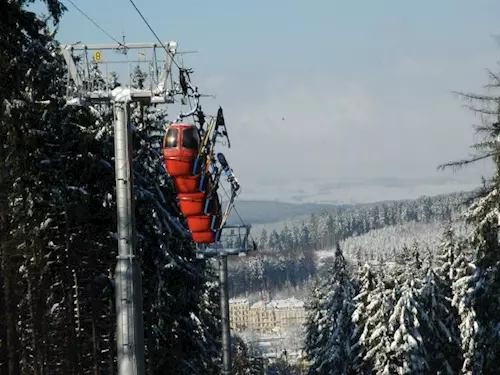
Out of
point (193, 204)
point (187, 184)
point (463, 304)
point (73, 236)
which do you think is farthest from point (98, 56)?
point (463, 304)

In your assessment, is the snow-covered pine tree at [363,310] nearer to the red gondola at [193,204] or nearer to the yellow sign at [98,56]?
the red gondola at [193,204]

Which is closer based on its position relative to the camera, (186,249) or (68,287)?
(68,287)

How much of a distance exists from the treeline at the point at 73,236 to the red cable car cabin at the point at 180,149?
3.09 meters

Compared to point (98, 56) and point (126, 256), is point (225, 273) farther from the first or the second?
point (126, 256)

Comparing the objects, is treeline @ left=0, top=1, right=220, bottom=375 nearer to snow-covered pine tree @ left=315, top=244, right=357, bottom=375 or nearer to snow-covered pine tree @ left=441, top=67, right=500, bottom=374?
snow-covered pine tree @ left=441, top=67, right=500, bottom=374

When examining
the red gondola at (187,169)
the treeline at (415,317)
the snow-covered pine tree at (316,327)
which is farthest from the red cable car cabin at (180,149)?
the snow-covered pine tree at (316,327)

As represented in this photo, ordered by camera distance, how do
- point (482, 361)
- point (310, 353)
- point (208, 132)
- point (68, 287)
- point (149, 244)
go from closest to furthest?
point (208, 132) → point (482, 361) → point (68, 287) → point (149, 244) → point (310, 353)

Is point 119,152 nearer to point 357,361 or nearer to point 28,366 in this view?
point 28,366

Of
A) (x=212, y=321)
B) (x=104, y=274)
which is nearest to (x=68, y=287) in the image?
(x=104, y=274)

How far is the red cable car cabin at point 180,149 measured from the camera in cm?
1703

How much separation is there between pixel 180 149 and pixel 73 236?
1035 centimetres

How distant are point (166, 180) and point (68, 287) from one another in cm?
675

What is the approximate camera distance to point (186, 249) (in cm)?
3027

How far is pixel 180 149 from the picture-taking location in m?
17.5
